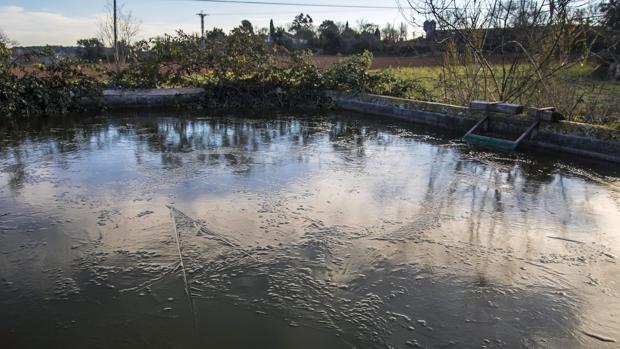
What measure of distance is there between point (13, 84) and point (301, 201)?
26.3ft

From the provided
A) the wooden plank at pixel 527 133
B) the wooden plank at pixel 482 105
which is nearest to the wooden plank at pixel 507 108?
the wooden plank at pixel 482 105

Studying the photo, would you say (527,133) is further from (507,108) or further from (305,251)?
(305,251)

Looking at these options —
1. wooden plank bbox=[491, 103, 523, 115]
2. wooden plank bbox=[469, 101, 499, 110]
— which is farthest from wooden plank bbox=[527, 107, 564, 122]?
wooden plank bbox=[469, 101, 499, 110]

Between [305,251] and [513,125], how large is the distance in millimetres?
5410

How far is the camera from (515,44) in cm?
858

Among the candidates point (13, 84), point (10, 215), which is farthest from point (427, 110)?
point (13, 84)

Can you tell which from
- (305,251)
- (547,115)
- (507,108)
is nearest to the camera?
(305,251)

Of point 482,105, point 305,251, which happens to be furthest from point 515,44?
point 305,251

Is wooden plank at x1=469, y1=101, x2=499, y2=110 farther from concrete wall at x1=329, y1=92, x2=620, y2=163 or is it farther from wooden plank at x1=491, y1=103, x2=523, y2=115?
concrete wall at x1=329, y1=92, x2=620, y2=163

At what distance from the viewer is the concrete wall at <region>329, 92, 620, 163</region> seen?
21.6 feet

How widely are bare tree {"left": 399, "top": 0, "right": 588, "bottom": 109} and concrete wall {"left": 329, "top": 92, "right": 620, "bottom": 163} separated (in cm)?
83

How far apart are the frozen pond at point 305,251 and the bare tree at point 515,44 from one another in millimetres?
2256

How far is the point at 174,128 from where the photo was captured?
876 centimetres

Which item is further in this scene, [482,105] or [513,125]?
[482,105]
